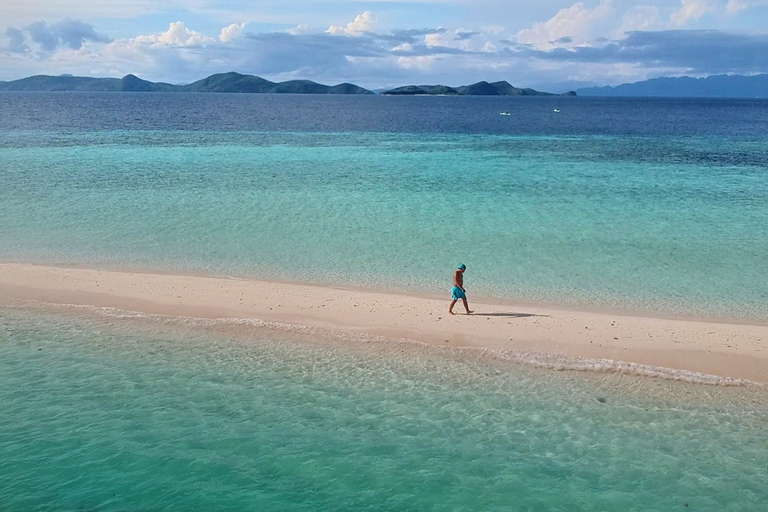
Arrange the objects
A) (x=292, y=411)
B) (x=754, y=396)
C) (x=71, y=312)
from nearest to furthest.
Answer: (x=292, y=411) < (x=754, y=396) < (x=71, y=312)

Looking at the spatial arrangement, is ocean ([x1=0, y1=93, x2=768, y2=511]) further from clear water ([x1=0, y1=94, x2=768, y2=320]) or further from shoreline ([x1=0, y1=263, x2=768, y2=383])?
shoreline ([x1=0, y1=263, x2=768, y2=383])

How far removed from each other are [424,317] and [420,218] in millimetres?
13318

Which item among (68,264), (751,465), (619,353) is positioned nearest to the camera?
(751,465)

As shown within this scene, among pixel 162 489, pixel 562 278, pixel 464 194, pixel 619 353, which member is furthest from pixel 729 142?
pixel 162 489

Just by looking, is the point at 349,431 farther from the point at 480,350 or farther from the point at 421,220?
the point at 421,220

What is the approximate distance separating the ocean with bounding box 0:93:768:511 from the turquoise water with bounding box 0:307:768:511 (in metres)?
0.05

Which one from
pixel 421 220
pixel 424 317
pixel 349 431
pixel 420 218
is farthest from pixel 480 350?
pixel 420 218

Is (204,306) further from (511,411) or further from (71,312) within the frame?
(511,411)

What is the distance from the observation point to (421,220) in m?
31.3

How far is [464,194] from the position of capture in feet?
123

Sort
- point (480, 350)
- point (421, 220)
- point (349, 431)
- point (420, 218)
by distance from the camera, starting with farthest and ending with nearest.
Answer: point (420, 218), point (421, 220), point (480, 350), point (349, 431)

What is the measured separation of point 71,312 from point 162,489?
1061 cm

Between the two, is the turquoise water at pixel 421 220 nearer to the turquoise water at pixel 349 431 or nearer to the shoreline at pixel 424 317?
the shoreline at pixel 424 317

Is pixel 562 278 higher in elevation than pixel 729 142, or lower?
lower
